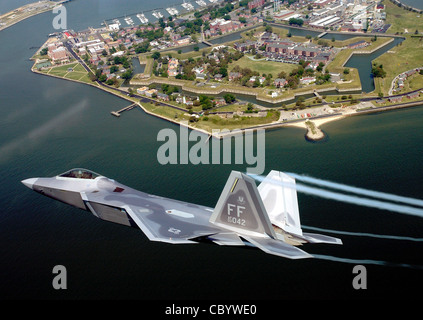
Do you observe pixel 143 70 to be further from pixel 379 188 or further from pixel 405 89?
pixel 379 188

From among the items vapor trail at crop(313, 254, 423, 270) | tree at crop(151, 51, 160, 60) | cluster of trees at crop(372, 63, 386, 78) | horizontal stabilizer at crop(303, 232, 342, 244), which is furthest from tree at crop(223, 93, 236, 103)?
horizontal stabilizer at crop(303, 232, 342, 244)

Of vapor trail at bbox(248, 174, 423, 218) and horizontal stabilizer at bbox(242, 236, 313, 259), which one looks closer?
horizontal stabilizer at bbox(242, 236, 313, 259)

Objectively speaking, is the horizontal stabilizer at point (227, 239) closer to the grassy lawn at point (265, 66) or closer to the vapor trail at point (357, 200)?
the vapor trail at point (357, 200)

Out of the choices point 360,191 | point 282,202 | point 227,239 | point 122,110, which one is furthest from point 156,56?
point 227,239

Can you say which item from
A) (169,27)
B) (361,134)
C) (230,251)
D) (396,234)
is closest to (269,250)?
(230,251)

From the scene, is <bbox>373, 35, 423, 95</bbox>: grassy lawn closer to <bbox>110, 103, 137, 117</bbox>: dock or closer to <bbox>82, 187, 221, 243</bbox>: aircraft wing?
<bbox>110, 103, 137, 117</bbox>: dock

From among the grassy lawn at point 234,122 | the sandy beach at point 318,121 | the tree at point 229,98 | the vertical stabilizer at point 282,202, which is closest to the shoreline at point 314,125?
the sandy beach at point 318,121
